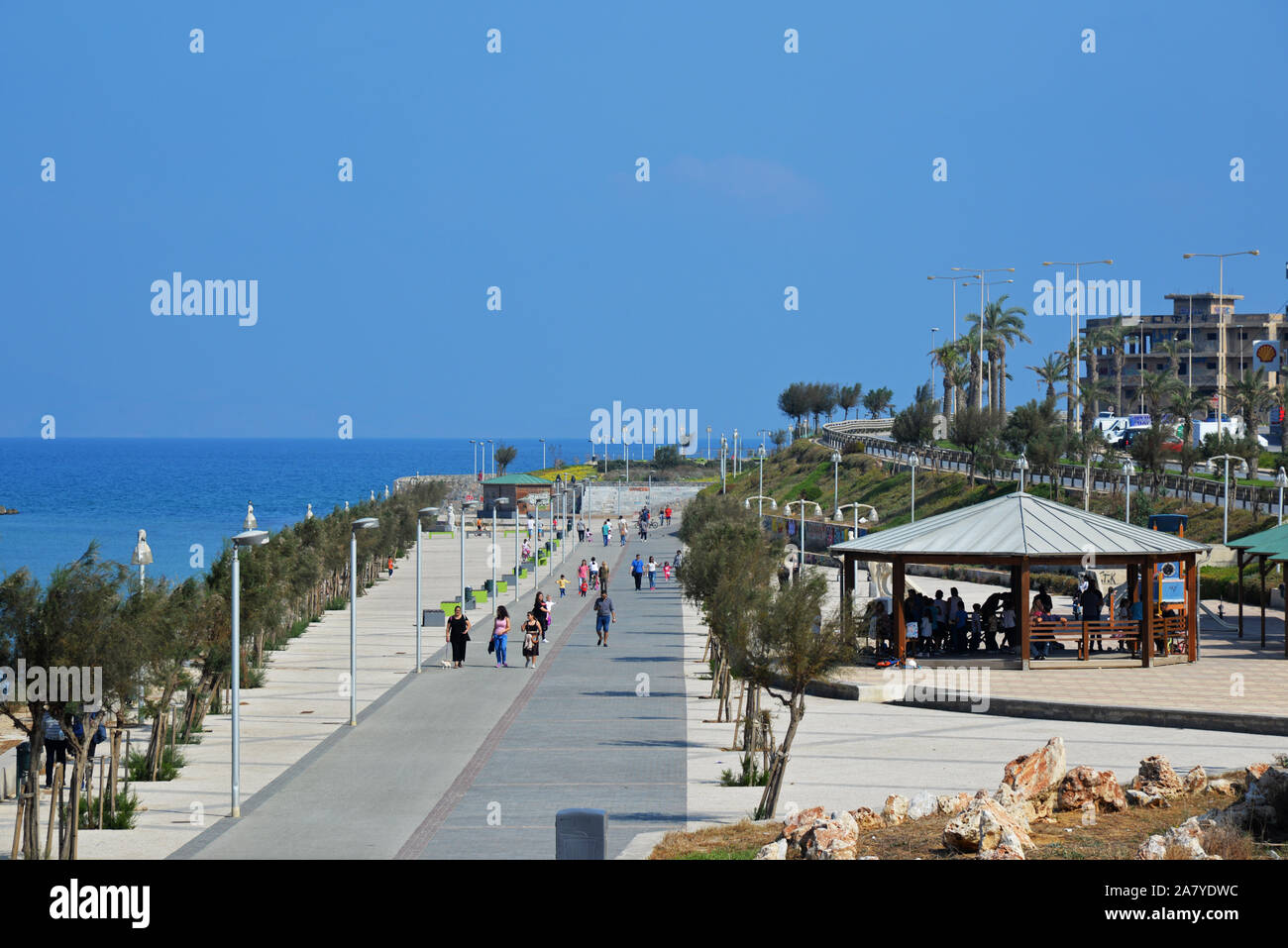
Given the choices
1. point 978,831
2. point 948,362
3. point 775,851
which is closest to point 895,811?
point 978,831

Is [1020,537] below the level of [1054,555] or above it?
above

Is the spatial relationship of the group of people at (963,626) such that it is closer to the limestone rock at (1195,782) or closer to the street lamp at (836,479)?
the limestone rock at (1195,782)

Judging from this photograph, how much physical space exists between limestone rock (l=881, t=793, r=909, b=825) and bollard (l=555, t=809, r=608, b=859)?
3.79 m

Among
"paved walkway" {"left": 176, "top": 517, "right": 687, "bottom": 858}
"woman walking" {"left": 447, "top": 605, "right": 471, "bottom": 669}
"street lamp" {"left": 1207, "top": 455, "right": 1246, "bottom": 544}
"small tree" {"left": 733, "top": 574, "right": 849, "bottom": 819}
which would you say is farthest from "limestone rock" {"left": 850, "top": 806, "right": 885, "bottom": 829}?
"street lamp" {"left": 1207, "top": 455, "right": 1246, "bottom": 544}

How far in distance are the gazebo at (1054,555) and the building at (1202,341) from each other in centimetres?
8738

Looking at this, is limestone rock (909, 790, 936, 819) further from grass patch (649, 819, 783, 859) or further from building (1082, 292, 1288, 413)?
building (1082, 292, 1288, 413)

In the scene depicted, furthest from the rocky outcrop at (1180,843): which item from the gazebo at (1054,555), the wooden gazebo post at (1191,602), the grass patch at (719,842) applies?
the wooden gazebo post at (1191,602)

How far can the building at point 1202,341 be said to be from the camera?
117 m

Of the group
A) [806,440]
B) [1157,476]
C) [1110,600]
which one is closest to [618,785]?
[1110,600]

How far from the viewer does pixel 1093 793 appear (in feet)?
45.6

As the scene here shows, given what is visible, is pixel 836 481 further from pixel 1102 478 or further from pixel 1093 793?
pixel 1093 793

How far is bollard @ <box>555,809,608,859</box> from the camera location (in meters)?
10.9

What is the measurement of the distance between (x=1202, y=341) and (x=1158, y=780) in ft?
378

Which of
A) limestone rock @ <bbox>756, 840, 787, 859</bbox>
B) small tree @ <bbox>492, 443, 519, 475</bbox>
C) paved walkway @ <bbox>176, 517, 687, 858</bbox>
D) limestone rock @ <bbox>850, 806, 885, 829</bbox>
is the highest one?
small tree @ <bbox>492, 443, 519, 475</bbox>
